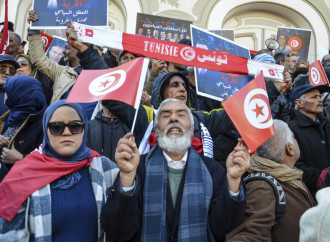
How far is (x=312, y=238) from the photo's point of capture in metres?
0.96

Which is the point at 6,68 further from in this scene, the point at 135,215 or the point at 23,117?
the point at 135,215

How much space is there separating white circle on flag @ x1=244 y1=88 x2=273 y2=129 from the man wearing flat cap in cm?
99

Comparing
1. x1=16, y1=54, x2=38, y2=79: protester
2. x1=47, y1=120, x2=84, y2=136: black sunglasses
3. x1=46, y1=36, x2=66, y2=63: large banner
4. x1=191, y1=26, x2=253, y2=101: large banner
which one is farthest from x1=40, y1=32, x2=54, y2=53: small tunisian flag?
x1=47, y1=120, x2=84, y2=136: black sunglasses

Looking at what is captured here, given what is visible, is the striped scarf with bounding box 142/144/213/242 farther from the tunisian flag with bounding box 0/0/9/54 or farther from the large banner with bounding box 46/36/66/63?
the large banner with bounding box 46/36/66/63

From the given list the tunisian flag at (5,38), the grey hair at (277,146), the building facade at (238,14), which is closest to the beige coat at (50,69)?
the tunisian flag at (5,38)

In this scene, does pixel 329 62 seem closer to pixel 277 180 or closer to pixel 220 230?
pixel 277 180

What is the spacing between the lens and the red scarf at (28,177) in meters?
1.92

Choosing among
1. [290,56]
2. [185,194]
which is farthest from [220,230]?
[290,56]

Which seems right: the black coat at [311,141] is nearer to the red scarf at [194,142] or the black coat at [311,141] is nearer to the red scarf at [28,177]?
the red scarf at [194,142]

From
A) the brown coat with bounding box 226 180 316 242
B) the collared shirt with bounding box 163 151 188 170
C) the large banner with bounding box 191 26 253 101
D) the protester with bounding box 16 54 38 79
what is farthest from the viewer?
the protester with bounding box 16 54 38 79

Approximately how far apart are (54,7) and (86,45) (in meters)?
1.63

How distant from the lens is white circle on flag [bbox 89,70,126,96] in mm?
2174

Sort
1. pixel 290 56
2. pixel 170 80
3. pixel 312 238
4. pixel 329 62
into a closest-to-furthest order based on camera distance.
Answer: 1. pixel 312 238
2. pixel 170 80
3. pixel 329 62
4. pixel 290 56

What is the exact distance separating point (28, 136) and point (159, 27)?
483cm
